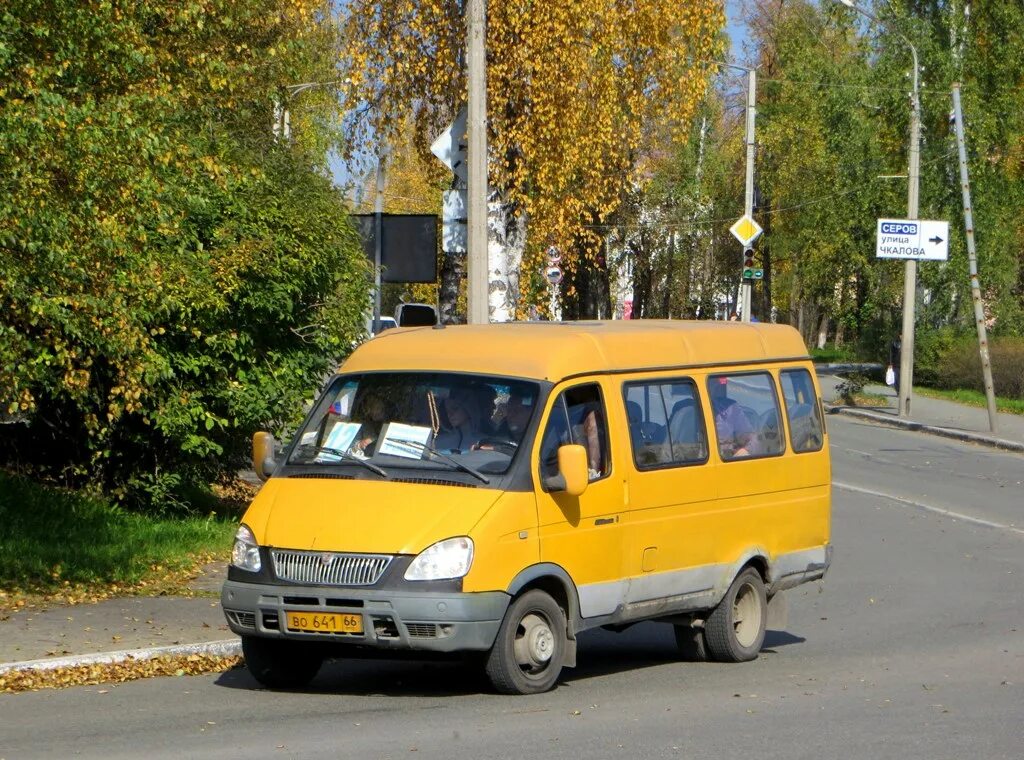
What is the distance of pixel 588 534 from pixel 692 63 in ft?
48.1

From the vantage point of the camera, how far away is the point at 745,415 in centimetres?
1112

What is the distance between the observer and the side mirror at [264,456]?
31.8 feet

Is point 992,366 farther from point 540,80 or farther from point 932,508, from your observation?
point 540,80

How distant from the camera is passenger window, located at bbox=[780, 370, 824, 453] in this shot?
11.6 meters

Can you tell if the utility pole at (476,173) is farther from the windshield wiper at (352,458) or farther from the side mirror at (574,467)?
the side mirror at (574,467)

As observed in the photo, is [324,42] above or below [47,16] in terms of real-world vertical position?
above

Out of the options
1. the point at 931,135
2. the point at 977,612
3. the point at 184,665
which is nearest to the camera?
the point at 184,665

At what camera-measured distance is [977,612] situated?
44.6 feet

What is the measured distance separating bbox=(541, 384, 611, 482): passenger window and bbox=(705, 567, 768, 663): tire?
1.66 meters

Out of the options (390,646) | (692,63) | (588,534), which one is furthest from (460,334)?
(692,63)

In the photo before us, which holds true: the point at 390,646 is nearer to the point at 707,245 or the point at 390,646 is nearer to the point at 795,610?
the point at 795,610

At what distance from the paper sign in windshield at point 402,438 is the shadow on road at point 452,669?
116 centimetres

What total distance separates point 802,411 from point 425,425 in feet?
11.5

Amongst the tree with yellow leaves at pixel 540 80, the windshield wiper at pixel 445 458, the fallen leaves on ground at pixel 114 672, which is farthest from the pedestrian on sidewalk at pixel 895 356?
the windshield wiper at pixel 445 458
